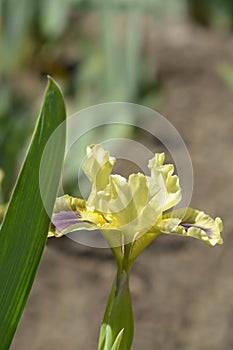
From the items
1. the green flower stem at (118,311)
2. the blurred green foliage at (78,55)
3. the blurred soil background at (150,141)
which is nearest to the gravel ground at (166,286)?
the blurred soil background at (150,141)

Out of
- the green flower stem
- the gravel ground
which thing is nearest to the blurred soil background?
the gravel ground

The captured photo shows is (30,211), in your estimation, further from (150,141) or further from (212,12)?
(212,12)

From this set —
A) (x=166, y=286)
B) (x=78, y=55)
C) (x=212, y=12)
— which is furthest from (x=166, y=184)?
(x=212, y=12)

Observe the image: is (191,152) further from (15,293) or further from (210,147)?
(15,293)

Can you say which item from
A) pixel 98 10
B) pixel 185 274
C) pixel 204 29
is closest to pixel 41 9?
pixel 98 10

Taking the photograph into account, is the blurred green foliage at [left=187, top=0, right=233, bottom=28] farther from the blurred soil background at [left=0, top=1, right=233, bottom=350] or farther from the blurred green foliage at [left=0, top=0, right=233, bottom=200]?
the blurred green foliage at [left=0, top=0, right=233, bottom=200]

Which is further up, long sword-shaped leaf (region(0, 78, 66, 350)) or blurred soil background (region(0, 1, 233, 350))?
blurred soil background (region(0, 1, 233, 350))

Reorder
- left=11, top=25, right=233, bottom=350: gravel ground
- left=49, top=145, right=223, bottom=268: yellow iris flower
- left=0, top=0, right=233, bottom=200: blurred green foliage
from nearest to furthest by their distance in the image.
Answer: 1. left=49, top=145, right=223, bottom=268: yellow iris flower
2. left=11, top=25, right=233, bottom=350: gravel ground
3. left=0, top=0, right=233, bottom=200: blurred green foliage
